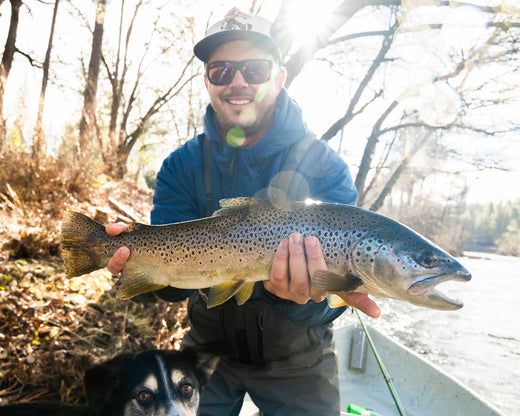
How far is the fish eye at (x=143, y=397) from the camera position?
287cm

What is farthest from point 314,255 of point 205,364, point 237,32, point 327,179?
point 237,32

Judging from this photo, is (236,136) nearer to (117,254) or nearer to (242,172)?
(242,172)

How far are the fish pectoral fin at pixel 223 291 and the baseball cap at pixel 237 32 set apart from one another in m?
2.09

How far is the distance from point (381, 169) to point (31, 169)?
11.0m

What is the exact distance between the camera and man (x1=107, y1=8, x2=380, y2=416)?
283 cm

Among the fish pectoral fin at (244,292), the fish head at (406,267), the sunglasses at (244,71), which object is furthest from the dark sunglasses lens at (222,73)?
the fish head at (406,267)

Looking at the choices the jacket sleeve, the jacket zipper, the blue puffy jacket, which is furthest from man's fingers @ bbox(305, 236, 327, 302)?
the jacket zipper

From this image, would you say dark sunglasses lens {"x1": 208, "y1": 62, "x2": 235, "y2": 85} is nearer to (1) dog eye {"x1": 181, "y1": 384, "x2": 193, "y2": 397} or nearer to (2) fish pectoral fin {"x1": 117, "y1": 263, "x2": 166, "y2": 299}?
(2) fish pectoral fin {"x1": 117, "y1": 263, "x2": 166, "y2": 299}

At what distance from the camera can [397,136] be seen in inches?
560

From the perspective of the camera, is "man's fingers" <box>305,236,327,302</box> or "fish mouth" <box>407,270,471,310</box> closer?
"fish mouth" <box>407,270,471,310</box>

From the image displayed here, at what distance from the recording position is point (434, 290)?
6.49 feet

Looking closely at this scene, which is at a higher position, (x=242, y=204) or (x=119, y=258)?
(x=242, y=204)

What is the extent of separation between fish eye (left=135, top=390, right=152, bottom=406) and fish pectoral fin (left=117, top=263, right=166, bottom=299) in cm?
89

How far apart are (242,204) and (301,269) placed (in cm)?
55
